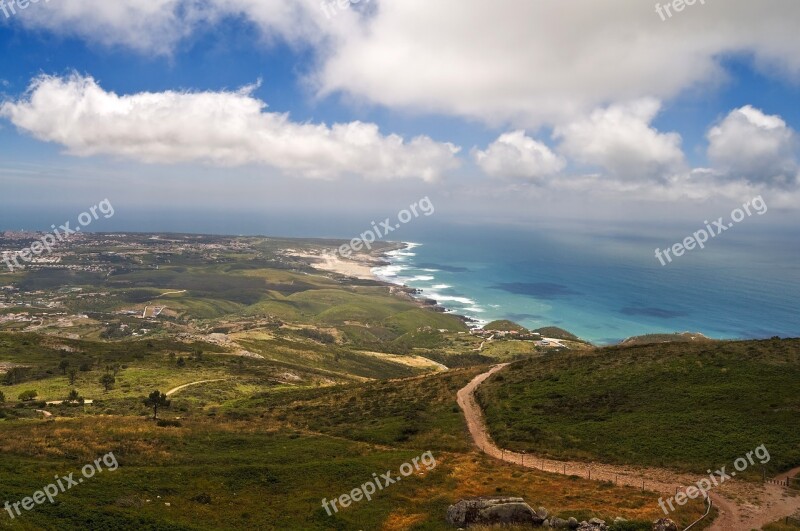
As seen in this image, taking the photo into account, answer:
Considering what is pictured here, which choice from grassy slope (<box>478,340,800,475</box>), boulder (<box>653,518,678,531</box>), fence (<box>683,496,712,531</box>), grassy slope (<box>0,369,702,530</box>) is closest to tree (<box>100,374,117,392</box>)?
grassy slope (<box>0,369,702,530</box>)

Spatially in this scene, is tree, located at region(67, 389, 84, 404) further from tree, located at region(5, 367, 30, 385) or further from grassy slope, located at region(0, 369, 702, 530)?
tree, located at region(5, 367, 30, 385)

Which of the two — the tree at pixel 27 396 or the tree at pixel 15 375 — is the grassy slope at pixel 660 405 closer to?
the tree at pixel 27 396

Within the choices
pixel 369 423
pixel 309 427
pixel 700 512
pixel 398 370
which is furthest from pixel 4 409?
pixel 398 370

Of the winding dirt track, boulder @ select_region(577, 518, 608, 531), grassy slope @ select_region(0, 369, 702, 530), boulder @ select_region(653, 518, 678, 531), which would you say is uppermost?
boulder @ select_region(653, 518, 678, 531)

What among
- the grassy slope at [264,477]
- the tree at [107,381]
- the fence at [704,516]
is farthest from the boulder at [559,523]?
the tree at [107,381]

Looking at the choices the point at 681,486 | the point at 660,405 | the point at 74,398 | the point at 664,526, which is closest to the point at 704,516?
the point at 664,526

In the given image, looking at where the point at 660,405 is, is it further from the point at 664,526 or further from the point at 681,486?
the point at 664,526

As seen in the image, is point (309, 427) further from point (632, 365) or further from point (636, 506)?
point (632, 365)

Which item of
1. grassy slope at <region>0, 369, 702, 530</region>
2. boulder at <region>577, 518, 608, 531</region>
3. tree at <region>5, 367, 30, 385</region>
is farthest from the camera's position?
tree at <region>5, 367, 30, 385</region>
